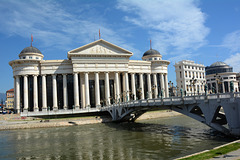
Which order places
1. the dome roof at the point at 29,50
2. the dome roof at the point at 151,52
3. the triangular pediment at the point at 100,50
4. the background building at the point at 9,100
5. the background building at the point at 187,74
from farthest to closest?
the background building at the point at 9,100, the background building at the point at 187,74, the dome roof at the point at 151,52, the dome roof at the point at 29,50, the triangular pediment at the point at 100,50

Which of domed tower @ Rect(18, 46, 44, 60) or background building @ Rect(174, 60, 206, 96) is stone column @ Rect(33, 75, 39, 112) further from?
background building @ Rect(174, 60, 206, 96)

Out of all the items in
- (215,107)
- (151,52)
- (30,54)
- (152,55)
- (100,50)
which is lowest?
(215,107)

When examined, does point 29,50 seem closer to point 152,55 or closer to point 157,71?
point 152,55

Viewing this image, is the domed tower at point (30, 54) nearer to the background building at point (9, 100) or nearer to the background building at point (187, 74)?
the background building at point (187, 74)

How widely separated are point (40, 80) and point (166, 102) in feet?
214

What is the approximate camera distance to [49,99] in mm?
87438

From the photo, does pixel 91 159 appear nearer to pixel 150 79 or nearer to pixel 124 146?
pixel 124 146

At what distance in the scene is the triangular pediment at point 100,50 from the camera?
84812mm

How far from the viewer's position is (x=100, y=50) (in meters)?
87.8

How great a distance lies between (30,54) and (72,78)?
18.5 meters

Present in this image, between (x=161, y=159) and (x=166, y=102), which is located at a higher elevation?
(x=166, y=102)

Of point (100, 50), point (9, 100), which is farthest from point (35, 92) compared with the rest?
point (9, 100)

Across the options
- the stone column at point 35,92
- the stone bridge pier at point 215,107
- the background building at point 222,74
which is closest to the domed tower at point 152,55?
the background building at point 222,74

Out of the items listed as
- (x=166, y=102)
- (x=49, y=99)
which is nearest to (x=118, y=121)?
(x=166, y=102)
